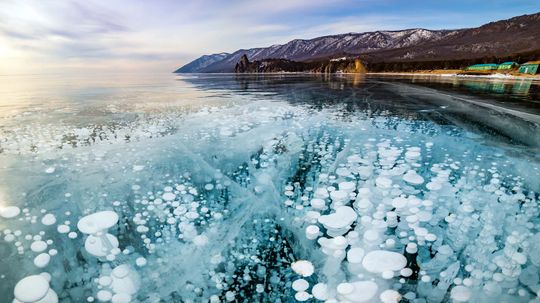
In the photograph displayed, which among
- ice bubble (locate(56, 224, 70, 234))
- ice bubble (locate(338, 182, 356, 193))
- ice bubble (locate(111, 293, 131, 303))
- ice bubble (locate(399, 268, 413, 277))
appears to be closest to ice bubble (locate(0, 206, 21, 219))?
ice bubble (locate(56, 224, 70, 234))

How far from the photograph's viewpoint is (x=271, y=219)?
12.8ft

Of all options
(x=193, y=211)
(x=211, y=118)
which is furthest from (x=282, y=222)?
(x=211, y=118)

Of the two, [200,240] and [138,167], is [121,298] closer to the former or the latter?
[200,240]

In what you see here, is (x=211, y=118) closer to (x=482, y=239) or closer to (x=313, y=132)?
(x=313, y=132)

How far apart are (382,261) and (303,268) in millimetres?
871

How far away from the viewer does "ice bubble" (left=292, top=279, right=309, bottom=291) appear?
8.94 feet

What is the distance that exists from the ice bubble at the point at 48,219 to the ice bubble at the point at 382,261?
4027mm

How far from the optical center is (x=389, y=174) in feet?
17.4

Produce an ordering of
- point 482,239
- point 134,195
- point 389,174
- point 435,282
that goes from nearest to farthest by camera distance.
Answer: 1. point 435,282
2. point 482,239
3. point 134,195
4. point 389,174

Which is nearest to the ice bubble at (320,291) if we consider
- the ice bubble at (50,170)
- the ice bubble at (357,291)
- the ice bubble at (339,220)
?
the ice bubble at (357,291)

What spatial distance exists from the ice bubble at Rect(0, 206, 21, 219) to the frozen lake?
5cm

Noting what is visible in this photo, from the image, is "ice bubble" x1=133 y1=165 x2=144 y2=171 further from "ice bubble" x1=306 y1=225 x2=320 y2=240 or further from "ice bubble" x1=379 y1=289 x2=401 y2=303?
"ice bubble" x1=379 y1=289 x2=401 y2=303

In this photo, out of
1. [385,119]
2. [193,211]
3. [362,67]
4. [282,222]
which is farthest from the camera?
[362,67]

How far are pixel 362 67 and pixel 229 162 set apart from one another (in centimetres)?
15435
